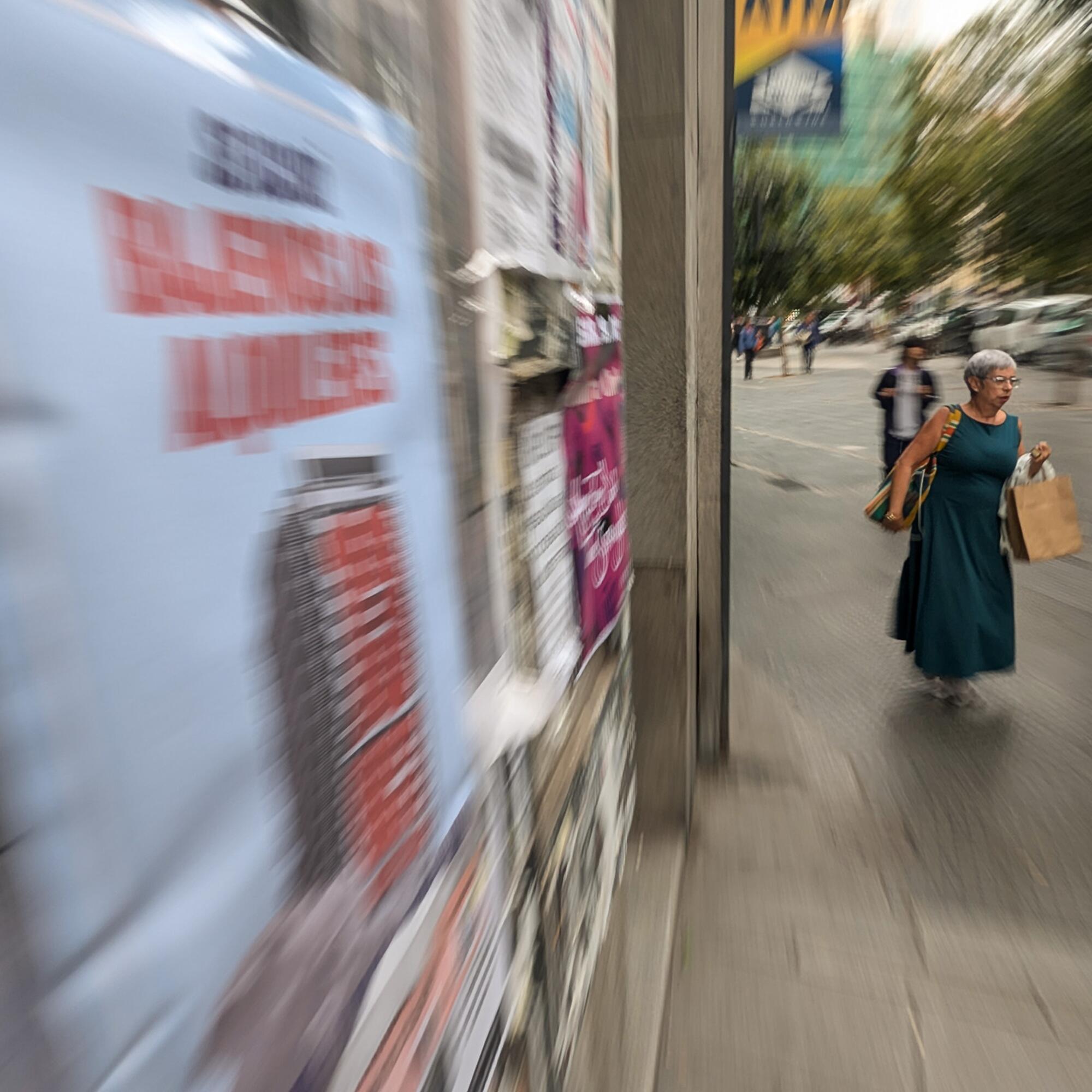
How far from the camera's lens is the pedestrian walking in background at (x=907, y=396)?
281 inches

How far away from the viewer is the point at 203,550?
0.48m

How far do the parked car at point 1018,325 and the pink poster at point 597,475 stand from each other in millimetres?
20727

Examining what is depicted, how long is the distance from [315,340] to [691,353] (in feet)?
7.40

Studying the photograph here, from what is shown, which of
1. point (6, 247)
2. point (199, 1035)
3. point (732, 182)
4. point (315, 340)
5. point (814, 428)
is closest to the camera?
point (6, 247)

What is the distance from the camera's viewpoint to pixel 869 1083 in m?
2.08

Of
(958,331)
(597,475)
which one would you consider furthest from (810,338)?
(597,475)

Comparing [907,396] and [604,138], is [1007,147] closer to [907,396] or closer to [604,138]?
[907,396]

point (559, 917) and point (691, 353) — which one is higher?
point (691, 353)

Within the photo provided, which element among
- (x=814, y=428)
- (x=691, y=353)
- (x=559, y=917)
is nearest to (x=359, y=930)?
(x=559, y=917)

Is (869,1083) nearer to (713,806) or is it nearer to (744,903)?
(744,903)

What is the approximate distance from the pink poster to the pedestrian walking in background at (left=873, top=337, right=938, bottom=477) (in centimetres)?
593

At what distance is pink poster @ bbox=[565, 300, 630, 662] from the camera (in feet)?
5.05

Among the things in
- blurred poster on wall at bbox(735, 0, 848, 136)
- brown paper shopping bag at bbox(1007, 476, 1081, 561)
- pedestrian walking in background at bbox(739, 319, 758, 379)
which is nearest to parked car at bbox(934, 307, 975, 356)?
pedestrian walking in background at bbox(739, 319, 758, 379)

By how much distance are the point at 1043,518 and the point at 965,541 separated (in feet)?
1.16
